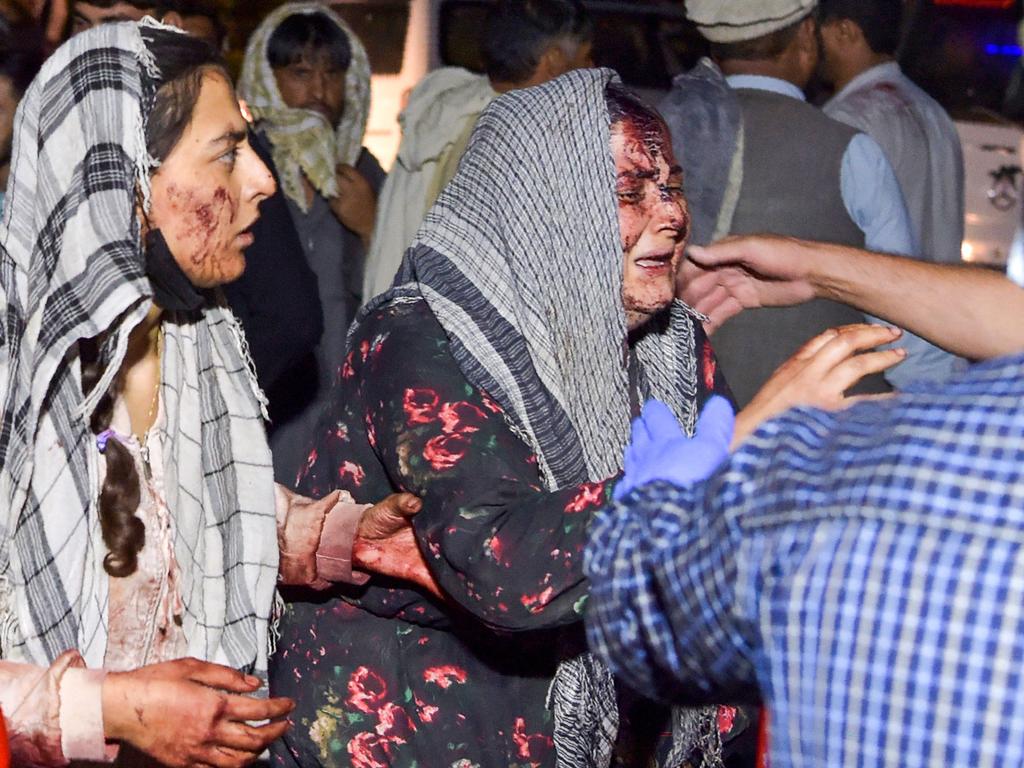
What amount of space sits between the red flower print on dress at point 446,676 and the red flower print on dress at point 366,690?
0.09 metres

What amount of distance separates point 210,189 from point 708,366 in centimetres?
110

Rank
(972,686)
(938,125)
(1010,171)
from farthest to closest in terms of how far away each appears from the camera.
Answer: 1. (1010,171)
2. (938,125)
3. (972,686)

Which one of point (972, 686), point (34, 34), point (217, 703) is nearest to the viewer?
point (972, 686)

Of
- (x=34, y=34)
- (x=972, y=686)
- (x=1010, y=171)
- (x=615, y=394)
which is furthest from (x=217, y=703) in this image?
(x=1010, y=171)

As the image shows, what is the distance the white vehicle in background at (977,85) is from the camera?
27.7 feet

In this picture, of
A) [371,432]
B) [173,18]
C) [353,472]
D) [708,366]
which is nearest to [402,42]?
[173,18]

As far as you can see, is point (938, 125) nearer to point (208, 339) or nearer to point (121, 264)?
point (208, 339)

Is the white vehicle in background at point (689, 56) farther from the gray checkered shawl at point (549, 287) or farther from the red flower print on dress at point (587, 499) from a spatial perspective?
the red flower print on dress at point (587, 499)

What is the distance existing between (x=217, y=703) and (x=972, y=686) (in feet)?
4.16

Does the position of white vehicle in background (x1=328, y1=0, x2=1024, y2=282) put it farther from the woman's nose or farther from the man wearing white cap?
the woman's nose

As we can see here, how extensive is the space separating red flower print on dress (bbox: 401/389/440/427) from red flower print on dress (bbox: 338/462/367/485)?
1.00 ft

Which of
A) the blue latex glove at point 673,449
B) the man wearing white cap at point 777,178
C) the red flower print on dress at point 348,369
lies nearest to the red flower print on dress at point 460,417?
the red flower print on dress at point 348,369

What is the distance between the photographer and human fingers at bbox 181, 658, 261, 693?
2215 millimetres

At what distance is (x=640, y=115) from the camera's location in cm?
264
